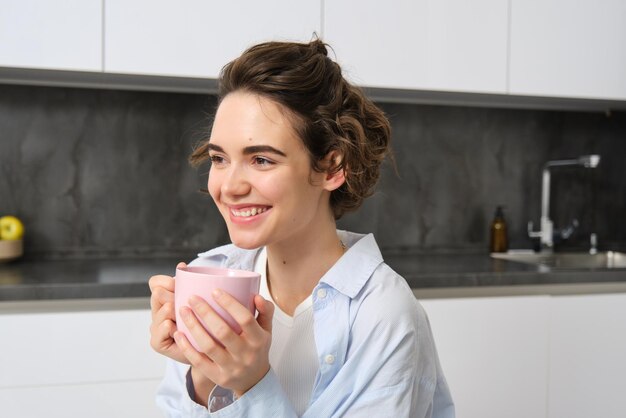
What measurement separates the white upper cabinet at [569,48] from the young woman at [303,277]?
1.29m

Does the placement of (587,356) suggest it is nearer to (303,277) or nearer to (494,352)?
(494,352)

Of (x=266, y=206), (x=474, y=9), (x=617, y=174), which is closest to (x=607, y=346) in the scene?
(x=617, y=174)

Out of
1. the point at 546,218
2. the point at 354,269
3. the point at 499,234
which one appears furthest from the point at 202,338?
the point at 546,218

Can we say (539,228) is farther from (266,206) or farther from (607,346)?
(266,206)

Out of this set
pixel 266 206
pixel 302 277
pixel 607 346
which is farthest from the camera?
pixel 607 346

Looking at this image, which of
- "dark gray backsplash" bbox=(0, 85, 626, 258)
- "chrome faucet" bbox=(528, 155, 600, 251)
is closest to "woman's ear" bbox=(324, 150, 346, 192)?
"dark gray backsplash" bbox=(0, 85, 626, 258)

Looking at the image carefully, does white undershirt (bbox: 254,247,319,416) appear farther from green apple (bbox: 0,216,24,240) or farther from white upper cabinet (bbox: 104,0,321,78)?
green apple (bbox: 0,216,24,240)

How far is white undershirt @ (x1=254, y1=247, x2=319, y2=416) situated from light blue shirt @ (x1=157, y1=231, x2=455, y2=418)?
0.06 meters

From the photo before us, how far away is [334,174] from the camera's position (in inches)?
40.4

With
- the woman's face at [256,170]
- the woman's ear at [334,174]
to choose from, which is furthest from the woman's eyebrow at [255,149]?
the woman's ear at [334,174]

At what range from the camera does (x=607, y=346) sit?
6.57ft

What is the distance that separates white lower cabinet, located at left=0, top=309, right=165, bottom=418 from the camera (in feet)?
5.24

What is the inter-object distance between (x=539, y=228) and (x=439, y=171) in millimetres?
493

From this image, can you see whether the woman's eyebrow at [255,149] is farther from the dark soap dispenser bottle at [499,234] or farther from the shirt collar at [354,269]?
the dark soap dispenser bottle at [499,234]
